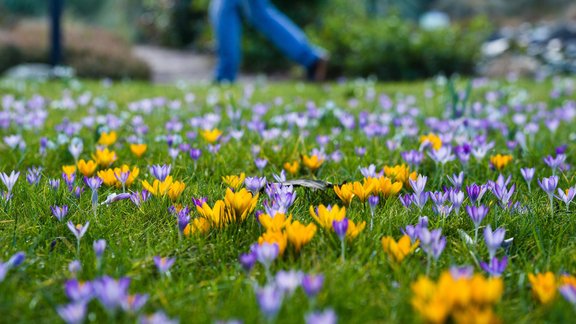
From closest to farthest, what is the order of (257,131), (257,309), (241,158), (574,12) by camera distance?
(257,309), (241,158), (257,131), (574,12)

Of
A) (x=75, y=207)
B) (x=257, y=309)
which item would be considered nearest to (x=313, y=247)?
(x=257, y=309)

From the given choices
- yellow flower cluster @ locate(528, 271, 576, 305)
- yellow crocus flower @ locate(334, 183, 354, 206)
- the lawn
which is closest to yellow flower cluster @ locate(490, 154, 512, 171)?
the lawn

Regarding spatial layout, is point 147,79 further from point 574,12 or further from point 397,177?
point 574,12

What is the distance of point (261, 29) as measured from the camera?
7.59 metres

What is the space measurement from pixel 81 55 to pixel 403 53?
7.02 m

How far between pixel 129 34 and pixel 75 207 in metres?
18.6

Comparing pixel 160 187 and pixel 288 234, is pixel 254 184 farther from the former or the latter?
pixel 288 234

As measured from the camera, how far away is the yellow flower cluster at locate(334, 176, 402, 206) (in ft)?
6.22

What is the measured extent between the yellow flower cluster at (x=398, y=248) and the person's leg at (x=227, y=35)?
657 centimetres

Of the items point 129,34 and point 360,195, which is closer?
point 360,195

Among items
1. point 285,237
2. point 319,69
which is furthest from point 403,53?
point 285,237

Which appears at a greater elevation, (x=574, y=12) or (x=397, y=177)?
(x=574, y=12)

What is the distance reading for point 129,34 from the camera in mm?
19422

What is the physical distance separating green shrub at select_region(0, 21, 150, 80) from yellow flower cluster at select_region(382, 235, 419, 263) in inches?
461
